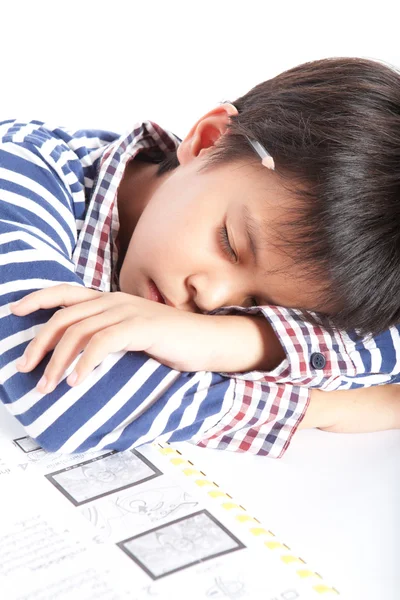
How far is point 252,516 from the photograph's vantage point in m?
0.67

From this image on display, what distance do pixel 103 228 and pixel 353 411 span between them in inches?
13.9

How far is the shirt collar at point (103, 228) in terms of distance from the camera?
978mm

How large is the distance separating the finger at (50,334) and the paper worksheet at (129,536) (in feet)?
0.26

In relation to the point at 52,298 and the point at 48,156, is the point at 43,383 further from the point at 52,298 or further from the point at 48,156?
the point at 48,156

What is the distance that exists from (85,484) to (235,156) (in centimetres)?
38

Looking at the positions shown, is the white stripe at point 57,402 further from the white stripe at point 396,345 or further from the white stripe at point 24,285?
the white stripe at point 396,345

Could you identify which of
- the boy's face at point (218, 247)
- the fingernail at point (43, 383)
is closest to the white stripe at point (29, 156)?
the boy's face at point (218, 247)

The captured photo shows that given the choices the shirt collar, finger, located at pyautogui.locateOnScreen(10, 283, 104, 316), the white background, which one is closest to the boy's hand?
finger, located at pyautogui.locateOnScreen(10, 283, 104, 316)

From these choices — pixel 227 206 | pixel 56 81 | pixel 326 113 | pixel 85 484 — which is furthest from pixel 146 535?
pixel 56 81

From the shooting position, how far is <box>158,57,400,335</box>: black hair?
0.80m

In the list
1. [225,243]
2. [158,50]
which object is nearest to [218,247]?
[225,243]

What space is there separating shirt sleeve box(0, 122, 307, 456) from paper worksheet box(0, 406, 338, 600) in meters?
0.03

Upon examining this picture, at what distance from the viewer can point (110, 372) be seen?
72 centimetres

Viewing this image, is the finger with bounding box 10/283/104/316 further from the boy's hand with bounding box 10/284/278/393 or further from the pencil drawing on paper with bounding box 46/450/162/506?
the pencil drawing on paper with bounding box 46/450/162/506
